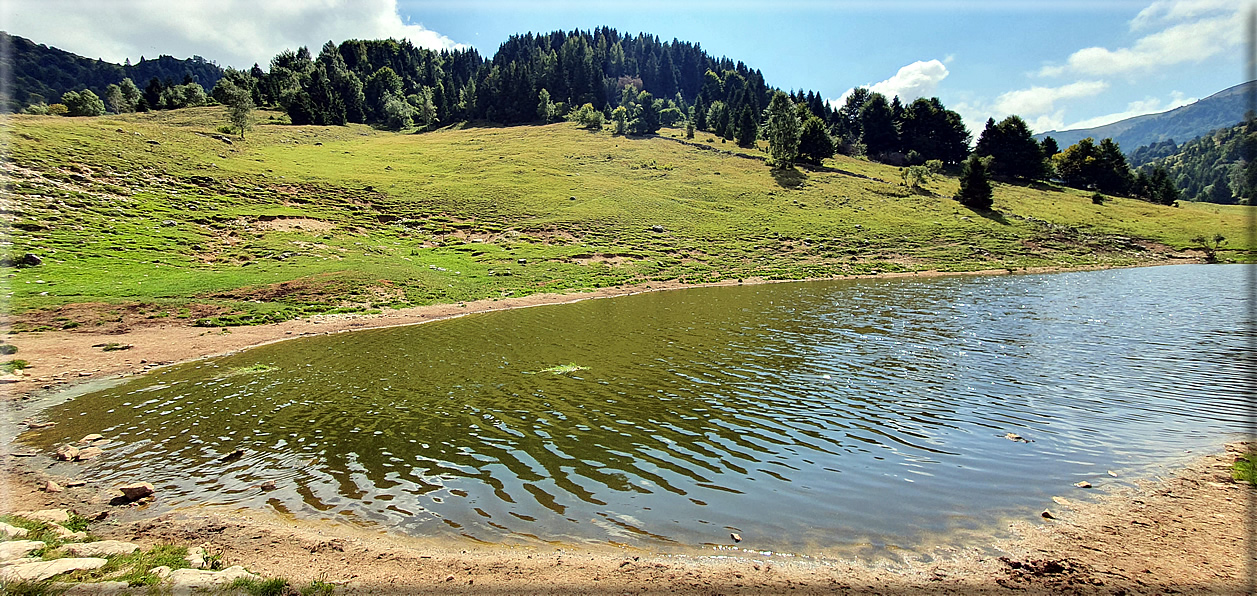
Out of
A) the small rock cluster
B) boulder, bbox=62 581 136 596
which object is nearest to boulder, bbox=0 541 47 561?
the small rock cluster

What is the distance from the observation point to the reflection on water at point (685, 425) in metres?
8.06

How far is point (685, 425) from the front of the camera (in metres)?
11.8

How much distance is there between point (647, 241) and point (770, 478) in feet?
156

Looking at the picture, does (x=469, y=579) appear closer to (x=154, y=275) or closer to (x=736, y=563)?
(x=736, y=563)

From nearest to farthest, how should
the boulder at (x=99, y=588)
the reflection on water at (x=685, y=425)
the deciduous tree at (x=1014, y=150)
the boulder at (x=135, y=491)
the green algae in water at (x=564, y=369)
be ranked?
the boulder at (x=99, y=588) → the reflection on water at (x=685, y=425) → the boulder at (x=135, y=491) → the green algae in water at (x=564, y=369) → the deciduous tree at (x=1014, y=150)

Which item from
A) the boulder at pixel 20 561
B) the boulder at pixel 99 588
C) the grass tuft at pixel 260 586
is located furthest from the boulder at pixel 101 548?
the grass tuft at pixel 260 586

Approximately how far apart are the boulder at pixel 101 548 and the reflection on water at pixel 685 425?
1.81 metres

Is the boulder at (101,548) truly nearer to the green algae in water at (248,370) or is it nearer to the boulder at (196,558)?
the boulder at (196,558)

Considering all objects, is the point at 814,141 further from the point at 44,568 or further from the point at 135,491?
the point at 44,568

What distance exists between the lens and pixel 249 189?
5288 cm

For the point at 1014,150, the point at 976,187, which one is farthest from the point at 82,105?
the point at 1014,150

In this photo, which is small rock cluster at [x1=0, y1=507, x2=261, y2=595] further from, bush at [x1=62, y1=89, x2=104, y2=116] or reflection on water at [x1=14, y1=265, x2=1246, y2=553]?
bush at [x1=62, y1=89, x2=104, y2=116]

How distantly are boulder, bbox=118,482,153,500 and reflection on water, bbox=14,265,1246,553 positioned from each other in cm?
43

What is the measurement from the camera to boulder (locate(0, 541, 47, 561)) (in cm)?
606
